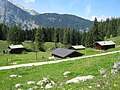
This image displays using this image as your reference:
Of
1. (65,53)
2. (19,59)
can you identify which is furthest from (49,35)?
(19,59)

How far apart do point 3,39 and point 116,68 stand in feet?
547

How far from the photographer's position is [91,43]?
147m

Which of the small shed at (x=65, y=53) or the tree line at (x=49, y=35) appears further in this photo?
the tree line at (x=49, y=35)

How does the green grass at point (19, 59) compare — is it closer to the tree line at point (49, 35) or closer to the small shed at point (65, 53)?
the small shed at point (65, 53)

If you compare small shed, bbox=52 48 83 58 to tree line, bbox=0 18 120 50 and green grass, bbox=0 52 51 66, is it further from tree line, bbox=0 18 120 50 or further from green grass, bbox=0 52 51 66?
tree line, bbox=0 18 120 50

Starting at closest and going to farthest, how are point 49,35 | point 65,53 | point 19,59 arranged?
point 19,59
point 65,53
point 49,35

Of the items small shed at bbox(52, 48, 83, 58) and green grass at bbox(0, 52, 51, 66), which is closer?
green grass at bbox(0, 52, 51, 66)

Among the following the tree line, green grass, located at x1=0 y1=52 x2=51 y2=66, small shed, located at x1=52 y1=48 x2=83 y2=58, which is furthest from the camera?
the tree line

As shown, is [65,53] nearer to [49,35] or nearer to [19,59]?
[19,59]

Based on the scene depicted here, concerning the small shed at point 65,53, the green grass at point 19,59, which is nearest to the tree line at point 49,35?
the green grass at point 19,59

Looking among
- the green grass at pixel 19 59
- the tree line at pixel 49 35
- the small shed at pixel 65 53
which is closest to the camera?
the green grass at pixel 19 59

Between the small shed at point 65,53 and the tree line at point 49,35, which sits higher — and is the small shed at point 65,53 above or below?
below

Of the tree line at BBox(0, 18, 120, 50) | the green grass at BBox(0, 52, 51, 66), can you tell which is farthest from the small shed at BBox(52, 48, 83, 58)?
the tree line at BBox(0, 18, 120, 50)

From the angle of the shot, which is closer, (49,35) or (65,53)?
(65,53)
